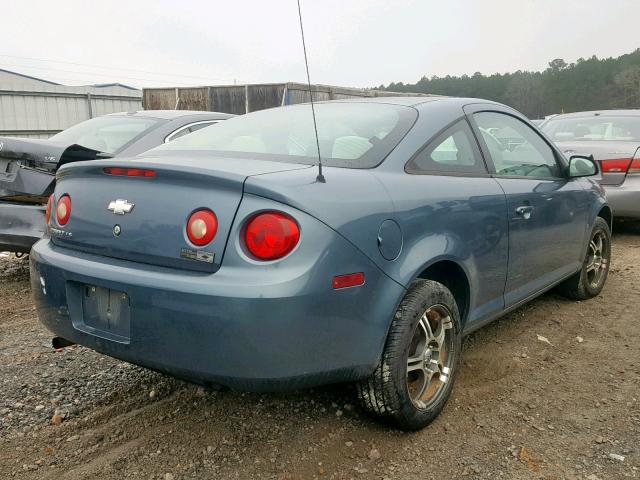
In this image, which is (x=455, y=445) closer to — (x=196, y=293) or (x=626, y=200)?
(x=196, y=293)

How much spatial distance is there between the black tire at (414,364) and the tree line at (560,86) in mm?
54680

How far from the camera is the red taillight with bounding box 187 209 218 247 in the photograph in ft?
6.88

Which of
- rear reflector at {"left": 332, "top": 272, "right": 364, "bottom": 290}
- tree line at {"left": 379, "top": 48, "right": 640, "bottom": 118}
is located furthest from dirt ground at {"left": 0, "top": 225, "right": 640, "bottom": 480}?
tree line at {"left": 379, "top": 48, "right": 640, "bottom": 118}

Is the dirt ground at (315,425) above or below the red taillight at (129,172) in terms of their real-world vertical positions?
below

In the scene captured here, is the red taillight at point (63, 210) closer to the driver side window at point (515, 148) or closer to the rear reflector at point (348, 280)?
the rear reflector at point (348, 280)

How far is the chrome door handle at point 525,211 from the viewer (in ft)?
10.6

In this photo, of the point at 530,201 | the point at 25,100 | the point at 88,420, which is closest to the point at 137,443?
the point at 88,420

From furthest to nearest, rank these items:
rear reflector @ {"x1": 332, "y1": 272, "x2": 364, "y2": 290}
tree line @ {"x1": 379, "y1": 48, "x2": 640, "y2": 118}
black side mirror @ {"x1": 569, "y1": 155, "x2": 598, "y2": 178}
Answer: tree line @ {"x1": 379, "y1": 48, "x2": 640, "y2": 118} < black side mirror @ {"x1": 569, "y1": 155, "x2": 598, "y2": 178} < rear reflector @ {"x1": 332, "y1": 272, "x2": 364, "y2": 290}

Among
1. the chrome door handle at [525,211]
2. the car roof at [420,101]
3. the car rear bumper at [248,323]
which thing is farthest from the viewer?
the chrome door handle at [525,211]

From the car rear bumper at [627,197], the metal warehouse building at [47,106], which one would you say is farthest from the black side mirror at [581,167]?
the metal warehouse building at [47,106]

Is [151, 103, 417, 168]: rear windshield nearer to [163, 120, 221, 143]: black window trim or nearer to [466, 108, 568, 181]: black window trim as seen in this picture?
[466, 108, 568, 181]: black window trim

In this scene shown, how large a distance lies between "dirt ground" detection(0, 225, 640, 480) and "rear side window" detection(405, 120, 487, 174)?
3.65 feet

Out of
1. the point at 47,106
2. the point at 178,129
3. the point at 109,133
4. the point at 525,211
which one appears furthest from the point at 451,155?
the point at 47,106

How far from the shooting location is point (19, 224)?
4.44 meters
